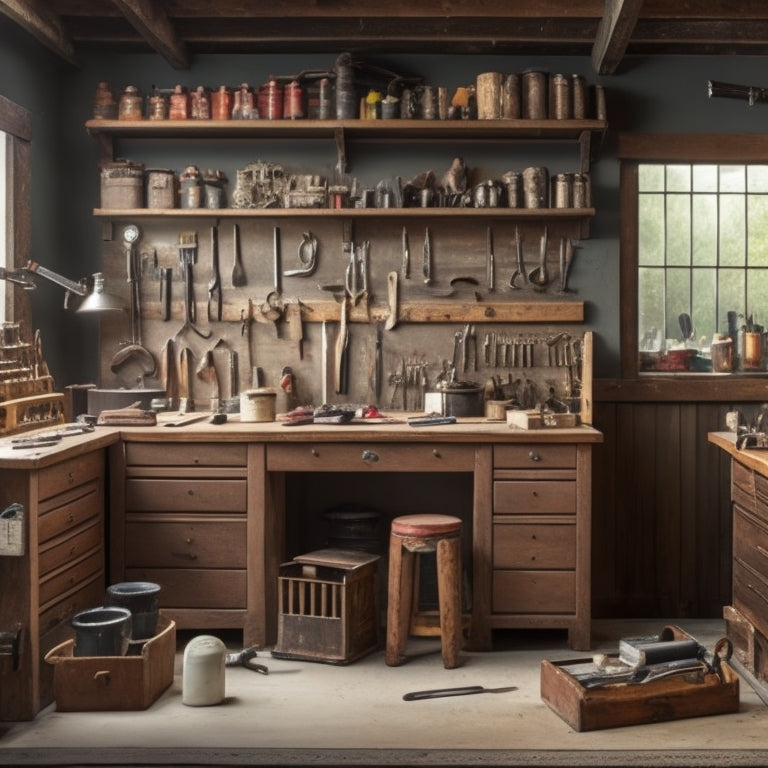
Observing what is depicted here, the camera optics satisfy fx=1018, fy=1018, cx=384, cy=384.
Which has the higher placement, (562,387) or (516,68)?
(516,68)

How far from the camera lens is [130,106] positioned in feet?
16.6

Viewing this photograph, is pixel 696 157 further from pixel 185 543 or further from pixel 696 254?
pixel 185 543

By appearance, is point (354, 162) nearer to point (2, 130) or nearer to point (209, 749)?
point (2, 130)

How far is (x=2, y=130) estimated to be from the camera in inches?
180

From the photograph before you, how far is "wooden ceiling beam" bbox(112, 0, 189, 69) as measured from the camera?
172 inches

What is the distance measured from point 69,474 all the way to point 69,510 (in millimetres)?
142

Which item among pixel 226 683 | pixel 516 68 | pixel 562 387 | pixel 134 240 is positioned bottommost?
pixel 226 683

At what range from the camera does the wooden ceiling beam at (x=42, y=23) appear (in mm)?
4422

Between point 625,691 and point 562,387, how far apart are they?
199 cm

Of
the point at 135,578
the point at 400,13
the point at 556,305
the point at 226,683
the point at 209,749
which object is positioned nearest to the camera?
the point at 209,749

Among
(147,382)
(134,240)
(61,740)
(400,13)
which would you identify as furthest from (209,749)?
(400,13)

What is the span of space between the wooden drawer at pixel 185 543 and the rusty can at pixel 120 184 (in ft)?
5.44

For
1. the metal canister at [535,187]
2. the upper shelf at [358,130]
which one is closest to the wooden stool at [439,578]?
the metal canister at [535,187]

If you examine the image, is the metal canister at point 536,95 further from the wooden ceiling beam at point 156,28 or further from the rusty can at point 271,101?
the wooden ceiling beam at point 156,28
